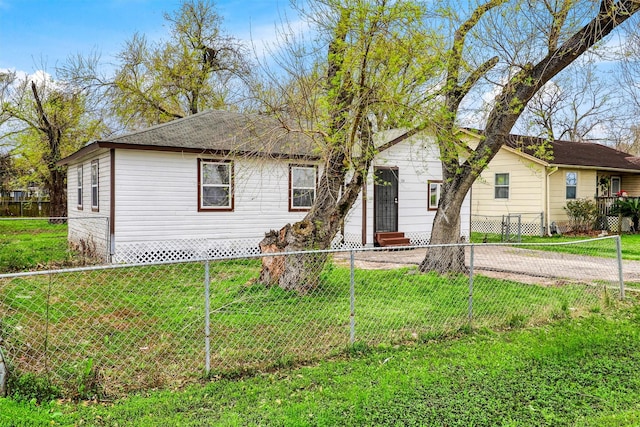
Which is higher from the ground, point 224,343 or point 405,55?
point 405,55

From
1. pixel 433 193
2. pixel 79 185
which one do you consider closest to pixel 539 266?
pixel 433 193

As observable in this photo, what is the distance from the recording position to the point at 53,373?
12.2 feet

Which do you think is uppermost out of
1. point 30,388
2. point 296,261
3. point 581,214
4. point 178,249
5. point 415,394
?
point 581,214

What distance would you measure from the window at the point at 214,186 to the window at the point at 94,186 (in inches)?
101

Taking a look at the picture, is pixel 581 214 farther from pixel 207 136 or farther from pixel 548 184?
pixel 207 136

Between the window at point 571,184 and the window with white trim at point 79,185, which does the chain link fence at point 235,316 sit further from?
the window at point 571,184

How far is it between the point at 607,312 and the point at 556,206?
13.3 m

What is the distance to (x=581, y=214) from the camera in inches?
714

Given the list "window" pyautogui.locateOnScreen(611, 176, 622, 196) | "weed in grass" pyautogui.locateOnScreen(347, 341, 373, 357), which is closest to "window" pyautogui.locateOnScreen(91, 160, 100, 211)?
"weed in grass" pyautogui.locateOnScreen(347, 341, 373, 357)

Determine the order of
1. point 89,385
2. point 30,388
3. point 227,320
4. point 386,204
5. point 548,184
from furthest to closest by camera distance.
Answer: point 548,184 < point 386,204 < point 227,320 < point 89,385 < point 30,388

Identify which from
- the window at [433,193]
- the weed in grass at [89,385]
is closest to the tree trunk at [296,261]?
the weed in grass at [89,385]

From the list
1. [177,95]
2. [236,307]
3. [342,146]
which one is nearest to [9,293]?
[236,307]

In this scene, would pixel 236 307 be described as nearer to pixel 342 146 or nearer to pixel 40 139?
pixel 342 146

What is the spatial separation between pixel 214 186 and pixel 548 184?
13.1 meters
